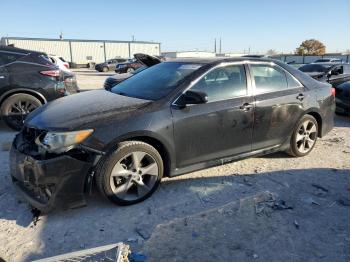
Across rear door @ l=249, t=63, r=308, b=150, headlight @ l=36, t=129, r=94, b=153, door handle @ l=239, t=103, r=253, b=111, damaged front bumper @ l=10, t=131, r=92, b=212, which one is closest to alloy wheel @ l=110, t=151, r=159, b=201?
damaged front bumper @ l=10, t=131, r=92, b=212

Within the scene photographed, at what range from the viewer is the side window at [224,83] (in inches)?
171

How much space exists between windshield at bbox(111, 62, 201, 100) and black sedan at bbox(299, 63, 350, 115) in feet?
18.6

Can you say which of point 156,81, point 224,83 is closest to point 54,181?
point 156,81

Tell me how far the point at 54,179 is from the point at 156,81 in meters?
1.91

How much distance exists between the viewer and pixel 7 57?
7.07 m

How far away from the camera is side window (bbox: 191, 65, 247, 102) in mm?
4355

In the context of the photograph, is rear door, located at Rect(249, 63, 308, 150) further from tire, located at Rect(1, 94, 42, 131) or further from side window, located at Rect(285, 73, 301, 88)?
tire, located at Rect(1, 94, 42, 131)

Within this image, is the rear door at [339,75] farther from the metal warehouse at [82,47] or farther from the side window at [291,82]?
the metal warehouse at [82,47]

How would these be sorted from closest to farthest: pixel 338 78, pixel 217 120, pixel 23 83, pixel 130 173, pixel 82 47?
pixel 130 173
pixel 217 120
pixel 23 83
pixel 338 78
pixel 82 47

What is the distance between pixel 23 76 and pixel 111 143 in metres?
4.38

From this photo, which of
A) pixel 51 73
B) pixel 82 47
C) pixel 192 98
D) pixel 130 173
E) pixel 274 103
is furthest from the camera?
pixel 82 47

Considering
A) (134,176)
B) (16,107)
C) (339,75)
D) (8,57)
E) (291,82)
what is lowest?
(134,176)

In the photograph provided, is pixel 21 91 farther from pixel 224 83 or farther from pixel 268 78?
pixel 268 78

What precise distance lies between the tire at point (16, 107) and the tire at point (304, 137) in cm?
503
